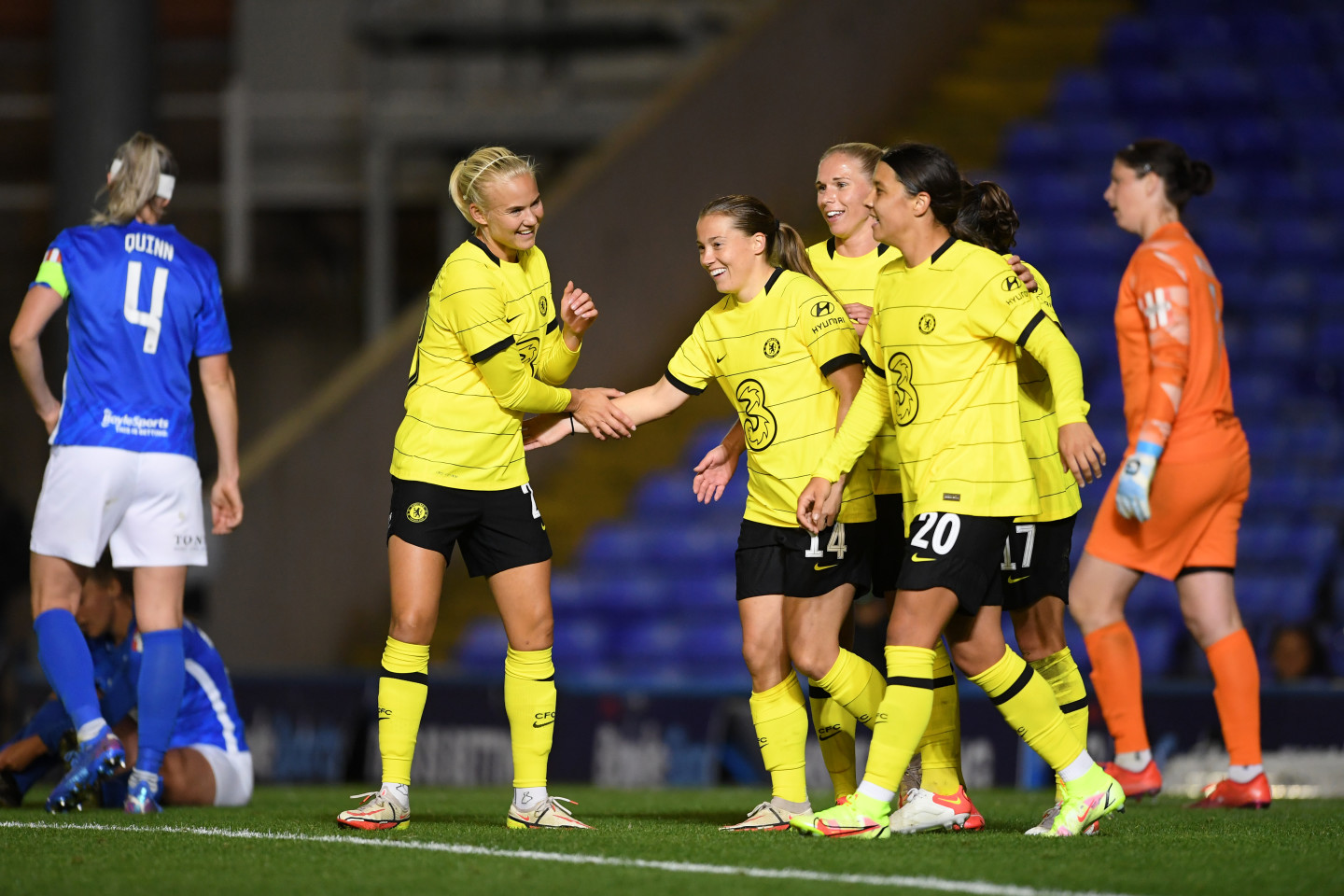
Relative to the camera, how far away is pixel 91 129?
1162cm

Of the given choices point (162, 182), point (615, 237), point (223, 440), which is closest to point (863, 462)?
point (223, 440)

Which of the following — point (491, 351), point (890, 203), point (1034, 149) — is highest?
point (1034, 149)

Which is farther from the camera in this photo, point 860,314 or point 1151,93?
point 1151,93

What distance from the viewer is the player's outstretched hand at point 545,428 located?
15.9ft

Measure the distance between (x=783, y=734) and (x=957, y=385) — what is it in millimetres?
1074

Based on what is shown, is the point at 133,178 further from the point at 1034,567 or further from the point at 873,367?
the point at 1034,567

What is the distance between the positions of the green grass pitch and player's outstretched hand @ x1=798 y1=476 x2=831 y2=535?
799 mm

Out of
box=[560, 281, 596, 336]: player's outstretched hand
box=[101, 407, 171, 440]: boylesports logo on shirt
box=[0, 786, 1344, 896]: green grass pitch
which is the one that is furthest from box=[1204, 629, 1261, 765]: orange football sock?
box=[101, 407, 171, 440]: boylesports logo on shirt

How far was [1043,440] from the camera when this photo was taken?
4625mm

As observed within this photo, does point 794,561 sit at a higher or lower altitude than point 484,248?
lower

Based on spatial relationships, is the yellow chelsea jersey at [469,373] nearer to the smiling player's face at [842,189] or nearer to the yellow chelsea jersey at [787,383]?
the yellow chelsea jersey at [787,383]

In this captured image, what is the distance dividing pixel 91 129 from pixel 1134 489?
9014 millimetres

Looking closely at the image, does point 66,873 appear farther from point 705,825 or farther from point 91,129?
point 91,129

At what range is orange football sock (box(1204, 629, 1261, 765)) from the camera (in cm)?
524
